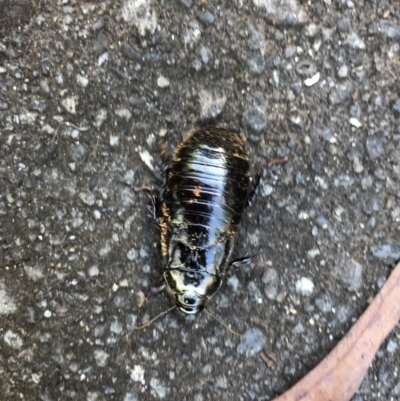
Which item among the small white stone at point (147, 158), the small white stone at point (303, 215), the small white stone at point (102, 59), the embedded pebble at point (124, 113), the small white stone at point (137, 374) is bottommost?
the small white stone at point (137, 374)

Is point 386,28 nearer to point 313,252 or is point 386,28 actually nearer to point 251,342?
point 313,252

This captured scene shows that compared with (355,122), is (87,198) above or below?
below

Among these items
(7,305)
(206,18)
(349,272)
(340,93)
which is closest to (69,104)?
(206,18)

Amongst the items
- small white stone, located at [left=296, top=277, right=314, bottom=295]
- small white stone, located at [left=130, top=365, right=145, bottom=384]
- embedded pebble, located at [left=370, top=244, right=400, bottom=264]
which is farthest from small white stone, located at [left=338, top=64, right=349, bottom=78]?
small white stone, located at [left=130, top=365, right=145, bottom=384]

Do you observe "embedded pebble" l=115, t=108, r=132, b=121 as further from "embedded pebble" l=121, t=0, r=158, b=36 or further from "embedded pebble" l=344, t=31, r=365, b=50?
"embedded pebble" l=344, t=31, r=365, b=50

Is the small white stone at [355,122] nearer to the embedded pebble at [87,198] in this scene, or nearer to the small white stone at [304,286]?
the small white stone at [304,286]

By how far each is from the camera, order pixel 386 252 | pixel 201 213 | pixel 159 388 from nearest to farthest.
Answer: pixel 201 213 → pixel 159 388 → pixel 386 252

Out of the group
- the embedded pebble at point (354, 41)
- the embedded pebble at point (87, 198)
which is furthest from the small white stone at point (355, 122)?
the embedded pebble at point (87, 198)
